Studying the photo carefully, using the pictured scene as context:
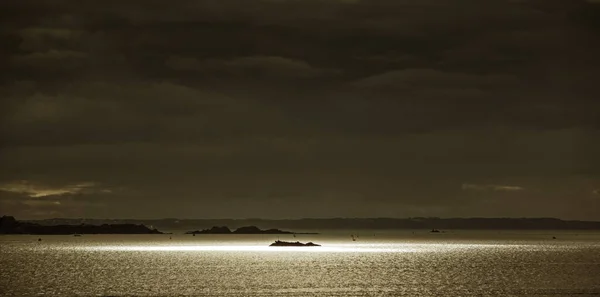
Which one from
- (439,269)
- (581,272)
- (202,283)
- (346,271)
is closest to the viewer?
(202,283)

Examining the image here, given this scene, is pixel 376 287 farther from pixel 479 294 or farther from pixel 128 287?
pixel 128 287

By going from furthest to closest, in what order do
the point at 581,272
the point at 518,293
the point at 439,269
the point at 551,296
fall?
the point at 439,269
the point at 581,272
the point at 518,293
the point at 551,296

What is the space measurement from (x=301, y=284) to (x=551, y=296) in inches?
1669

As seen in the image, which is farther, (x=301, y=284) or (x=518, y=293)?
(x=301, y=284)

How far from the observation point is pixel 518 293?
122m

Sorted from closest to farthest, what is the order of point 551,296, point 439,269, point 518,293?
point 551,296, point 518,293, point 439,269

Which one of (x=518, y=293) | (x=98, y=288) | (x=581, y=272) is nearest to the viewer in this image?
(x=518, y=293)

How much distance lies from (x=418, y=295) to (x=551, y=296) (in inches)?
738

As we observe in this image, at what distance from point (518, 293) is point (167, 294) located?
52634 millimetres

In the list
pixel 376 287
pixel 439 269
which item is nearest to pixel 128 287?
pixel 376 287

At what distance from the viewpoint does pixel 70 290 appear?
127125mm

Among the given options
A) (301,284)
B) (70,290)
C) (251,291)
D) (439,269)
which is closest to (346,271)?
(439,269)

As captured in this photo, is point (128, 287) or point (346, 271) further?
point (346, 271)

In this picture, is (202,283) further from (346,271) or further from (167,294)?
(346,271)
